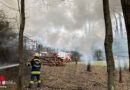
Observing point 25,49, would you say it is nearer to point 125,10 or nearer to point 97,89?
point 97,89

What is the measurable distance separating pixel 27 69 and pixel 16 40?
205 cm

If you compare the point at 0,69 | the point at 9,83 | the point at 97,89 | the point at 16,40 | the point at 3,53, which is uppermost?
the point at 16,40

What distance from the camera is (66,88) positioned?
557cm

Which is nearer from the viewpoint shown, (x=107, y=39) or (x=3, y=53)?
(x=107, y=39)

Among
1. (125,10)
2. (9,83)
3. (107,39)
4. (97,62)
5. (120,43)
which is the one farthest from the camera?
(97,62)

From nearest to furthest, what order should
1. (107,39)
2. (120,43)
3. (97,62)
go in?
(107,39) < (120,43) < (97,62)

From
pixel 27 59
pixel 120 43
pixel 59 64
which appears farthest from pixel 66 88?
pixel 120 43

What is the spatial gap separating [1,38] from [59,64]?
7.86 meters

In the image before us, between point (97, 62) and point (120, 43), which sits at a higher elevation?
point (120, 43)

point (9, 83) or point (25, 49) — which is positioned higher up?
point (25, 49)

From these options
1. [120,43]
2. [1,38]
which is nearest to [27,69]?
[1,38]

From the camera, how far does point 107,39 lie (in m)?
3.23

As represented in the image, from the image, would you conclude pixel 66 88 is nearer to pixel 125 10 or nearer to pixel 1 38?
pixel 125 10

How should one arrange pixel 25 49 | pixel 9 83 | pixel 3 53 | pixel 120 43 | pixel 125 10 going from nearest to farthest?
pixel 125 10
pixel 9 83
pixel 3 53
pixel 25 49
pixel 120 43
